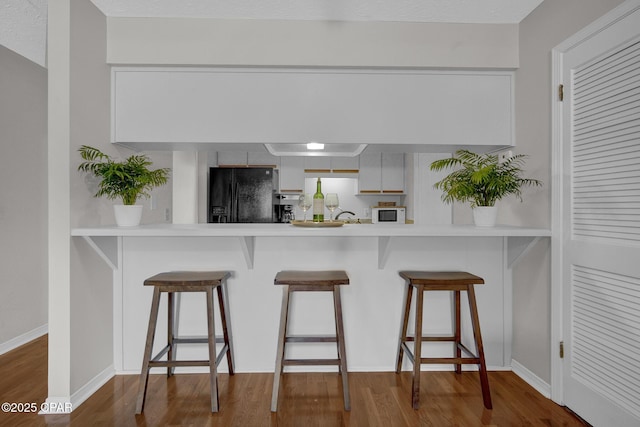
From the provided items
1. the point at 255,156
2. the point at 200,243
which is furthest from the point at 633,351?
the point at 255,156

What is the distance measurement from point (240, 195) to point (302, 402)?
3315mm

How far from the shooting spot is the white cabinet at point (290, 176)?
543 cm

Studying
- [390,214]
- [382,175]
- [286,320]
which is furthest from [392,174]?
[286,320]

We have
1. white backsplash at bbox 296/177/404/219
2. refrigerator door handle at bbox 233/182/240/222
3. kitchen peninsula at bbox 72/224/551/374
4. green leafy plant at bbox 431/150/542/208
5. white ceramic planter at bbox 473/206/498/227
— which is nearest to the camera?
green leafy plant at bbox 431/150/542/208

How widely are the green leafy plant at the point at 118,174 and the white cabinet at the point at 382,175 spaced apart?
142 inches

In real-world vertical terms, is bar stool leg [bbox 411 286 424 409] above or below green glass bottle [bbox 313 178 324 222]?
below

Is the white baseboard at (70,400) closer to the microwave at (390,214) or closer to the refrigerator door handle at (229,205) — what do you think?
the refrigerator door handle at (229,205)

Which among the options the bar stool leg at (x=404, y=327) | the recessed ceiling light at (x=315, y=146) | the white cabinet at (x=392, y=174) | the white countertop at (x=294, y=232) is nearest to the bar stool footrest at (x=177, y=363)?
the white countertop at (x=294, y=232)

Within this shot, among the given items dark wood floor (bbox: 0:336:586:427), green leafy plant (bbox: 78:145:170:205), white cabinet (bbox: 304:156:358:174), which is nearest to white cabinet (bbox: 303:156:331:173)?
white cabinet (bbox: 304:156:358:174)

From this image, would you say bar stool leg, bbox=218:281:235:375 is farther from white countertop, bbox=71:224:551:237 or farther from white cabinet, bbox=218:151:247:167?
white cabinet, bbox=218:151:247:167

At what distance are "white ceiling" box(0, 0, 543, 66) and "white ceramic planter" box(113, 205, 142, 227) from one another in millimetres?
1225

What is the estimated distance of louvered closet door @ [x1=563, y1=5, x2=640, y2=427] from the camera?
5.42 ft

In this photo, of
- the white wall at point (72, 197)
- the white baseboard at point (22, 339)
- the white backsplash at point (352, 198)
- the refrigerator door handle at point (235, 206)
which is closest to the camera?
the white wall at point (72, 197)

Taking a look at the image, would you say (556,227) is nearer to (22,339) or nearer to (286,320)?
(286,320)
